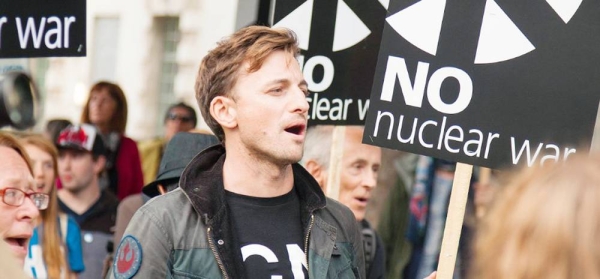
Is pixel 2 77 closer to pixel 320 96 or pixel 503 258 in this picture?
pixel 320 96

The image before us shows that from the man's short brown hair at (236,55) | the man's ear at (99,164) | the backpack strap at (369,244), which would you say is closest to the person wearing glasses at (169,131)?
the man's ear at (99,164)

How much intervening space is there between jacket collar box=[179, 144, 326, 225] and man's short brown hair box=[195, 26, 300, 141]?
0.18 metres

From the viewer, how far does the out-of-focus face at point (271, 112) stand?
402cm

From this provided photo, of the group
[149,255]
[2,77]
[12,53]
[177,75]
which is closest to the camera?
[149,255]

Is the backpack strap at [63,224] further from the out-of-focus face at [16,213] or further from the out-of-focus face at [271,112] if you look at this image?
the out-of-focus face at [271,112]

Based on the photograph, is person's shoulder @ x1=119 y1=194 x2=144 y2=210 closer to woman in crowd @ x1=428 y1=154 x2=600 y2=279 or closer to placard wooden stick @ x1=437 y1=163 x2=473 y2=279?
placard wooden stick @ x1=437 y1=163 x2=473 y2=279

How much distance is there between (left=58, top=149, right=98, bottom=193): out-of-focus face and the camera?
7078mm

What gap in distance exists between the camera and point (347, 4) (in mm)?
5582

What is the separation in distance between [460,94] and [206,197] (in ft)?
3.38

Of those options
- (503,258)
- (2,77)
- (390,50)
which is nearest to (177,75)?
(2,77)

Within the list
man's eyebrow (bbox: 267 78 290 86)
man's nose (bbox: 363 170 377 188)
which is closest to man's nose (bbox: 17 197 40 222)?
man's eyebrow (bbox: 267 78 290 86)

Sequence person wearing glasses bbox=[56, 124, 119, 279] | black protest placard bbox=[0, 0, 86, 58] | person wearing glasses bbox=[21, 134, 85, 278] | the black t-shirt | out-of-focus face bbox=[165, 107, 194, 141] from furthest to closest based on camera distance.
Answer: out-of-focus face bbox=[165, 107, 194, 141] < person wearing glasses bbox=[56, 124, 119, 279] < person wearing glasses bbox=[21, 134, 85, 278] < black protest placard bbox=[0, 0, 86, 58] < the black t-shirt

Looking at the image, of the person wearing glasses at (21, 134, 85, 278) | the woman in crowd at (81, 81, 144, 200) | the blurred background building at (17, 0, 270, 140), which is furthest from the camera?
the blurred background building at (17, 0, 270, 140)

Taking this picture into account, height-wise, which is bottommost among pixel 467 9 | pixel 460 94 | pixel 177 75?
pixel 177 75
